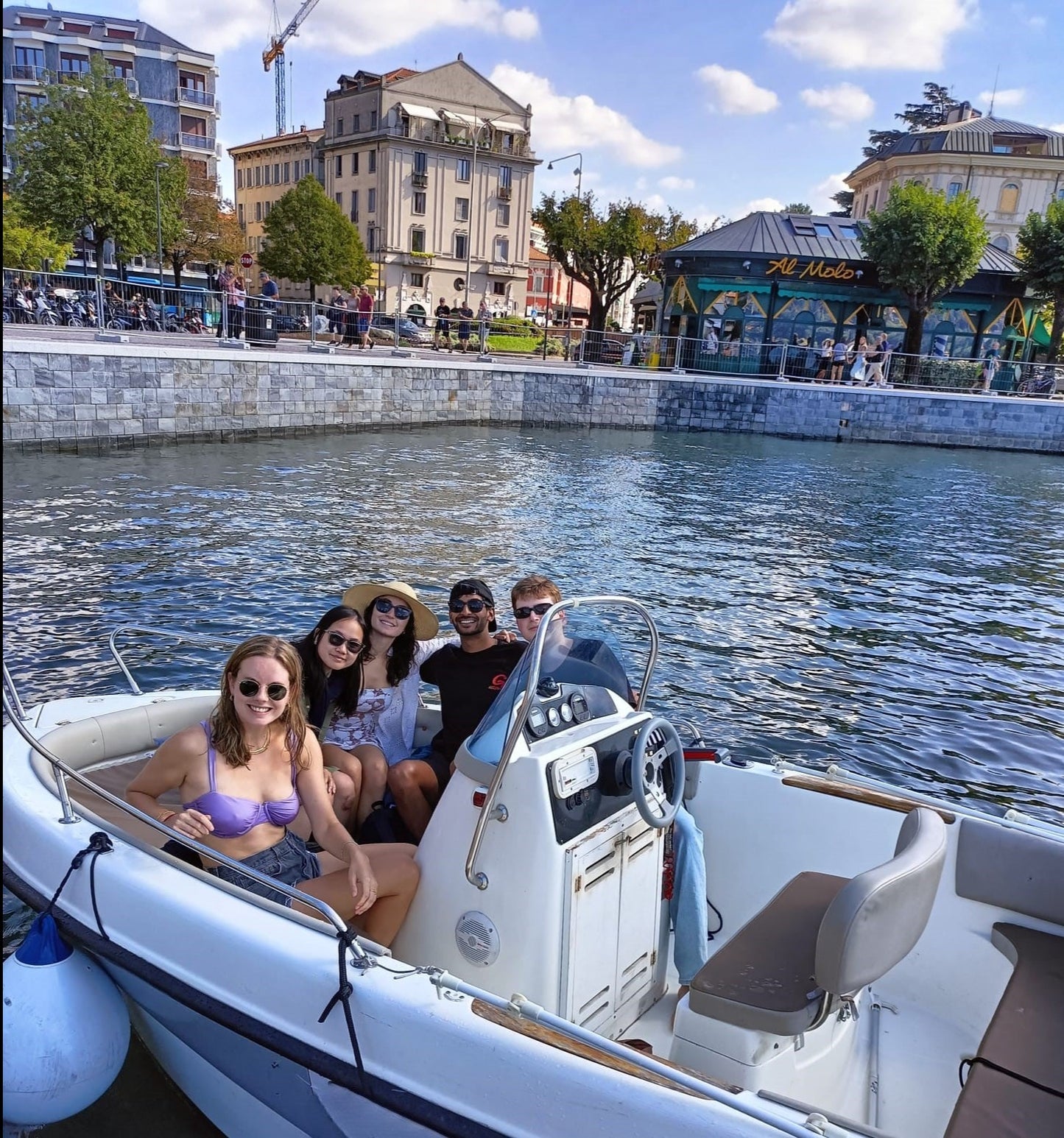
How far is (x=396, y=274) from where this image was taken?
58625 millimetres

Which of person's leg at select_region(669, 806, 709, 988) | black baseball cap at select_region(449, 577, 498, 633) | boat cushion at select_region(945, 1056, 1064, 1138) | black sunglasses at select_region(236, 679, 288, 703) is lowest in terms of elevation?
boat cushion at select_region(945, 1056, 1064, 1138)

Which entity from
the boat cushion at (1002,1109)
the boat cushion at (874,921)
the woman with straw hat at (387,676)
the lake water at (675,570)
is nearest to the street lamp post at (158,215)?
the lake water at (675,570)

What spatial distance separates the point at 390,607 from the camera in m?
4.27

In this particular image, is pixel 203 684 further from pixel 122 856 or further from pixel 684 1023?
pixel 684 1023

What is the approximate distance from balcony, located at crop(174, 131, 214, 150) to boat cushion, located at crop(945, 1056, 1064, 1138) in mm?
73903

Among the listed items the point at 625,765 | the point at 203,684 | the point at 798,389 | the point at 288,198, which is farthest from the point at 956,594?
the point at 288,198

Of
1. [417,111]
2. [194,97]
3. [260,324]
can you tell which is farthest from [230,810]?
[194,97]

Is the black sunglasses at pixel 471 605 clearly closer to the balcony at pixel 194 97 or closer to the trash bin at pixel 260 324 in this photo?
the trash bin at pixel 260 324

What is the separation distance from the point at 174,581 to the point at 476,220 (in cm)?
5449

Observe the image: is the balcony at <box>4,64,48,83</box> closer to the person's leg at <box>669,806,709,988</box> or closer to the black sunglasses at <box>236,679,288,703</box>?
the black sunglasses at <box>236,679,288,703</box>

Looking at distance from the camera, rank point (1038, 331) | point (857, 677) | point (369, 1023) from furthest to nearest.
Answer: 1. point (1038, 331)
2. point (857, 677)
3. point (369, 1023)

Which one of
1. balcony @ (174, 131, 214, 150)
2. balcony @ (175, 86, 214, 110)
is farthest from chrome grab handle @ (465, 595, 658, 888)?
balcony @ (175, 86, 214, 110)

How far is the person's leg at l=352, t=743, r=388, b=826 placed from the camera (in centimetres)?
396

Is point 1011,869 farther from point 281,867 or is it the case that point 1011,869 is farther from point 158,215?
point 158,215
